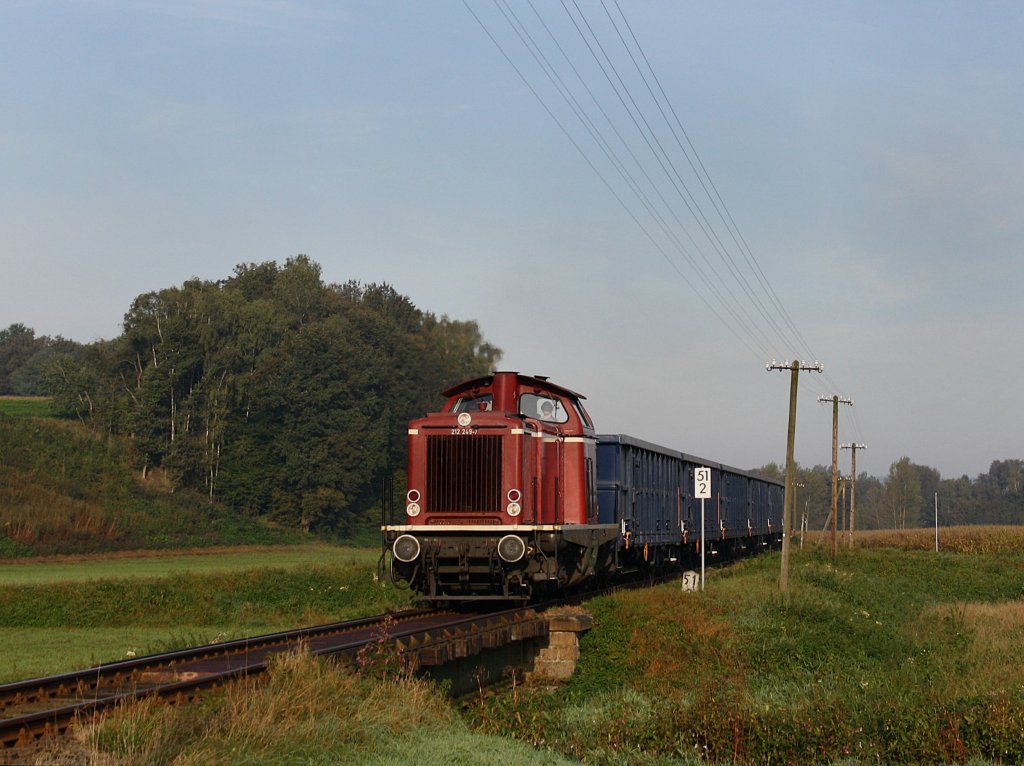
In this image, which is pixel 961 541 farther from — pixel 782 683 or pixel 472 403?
A: pixel 472 403

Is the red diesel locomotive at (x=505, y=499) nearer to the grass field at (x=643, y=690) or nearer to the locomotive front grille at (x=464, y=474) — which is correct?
the locomotive front grille at (x=464, y=474)

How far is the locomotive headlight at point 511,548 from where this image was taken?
59.0ft

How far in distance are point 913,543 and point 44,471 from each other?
5787cm

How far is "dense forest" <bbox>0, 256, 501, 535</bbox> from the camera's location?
248 ft

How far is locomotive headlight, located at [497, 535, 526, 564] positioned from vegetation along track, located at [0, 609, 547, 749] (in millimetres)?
1008

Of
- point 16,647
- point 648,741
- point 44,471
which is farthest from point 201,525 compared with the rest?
point 648,741

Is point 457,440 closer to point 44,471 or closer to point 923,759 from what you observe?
point 923,759

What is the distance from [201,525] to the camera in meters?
68.4

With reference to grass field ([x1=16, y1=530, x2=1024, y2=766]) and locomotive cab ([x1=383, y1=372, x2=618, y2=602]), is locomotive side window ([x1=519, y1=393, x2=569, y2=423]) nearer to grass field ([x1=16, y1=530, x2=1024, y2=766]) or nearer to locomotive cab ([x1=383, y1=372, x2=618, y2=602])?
locomotive cab ([x1=383, y1=372, x2=618, y2=602])

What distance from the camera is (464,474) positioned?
1908 cm

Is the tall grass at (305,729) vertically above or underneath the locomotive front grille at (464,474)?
underneath

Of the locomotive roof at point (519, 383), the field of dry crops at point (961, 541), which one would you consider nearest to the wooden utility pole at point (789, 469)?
the locomotive roof at point (519, 383)

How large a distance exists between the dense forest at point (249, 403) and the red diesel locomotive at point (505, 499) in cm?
5570

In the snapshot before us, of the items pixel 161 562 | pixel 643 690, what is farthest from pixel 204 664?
pixel 161 562
